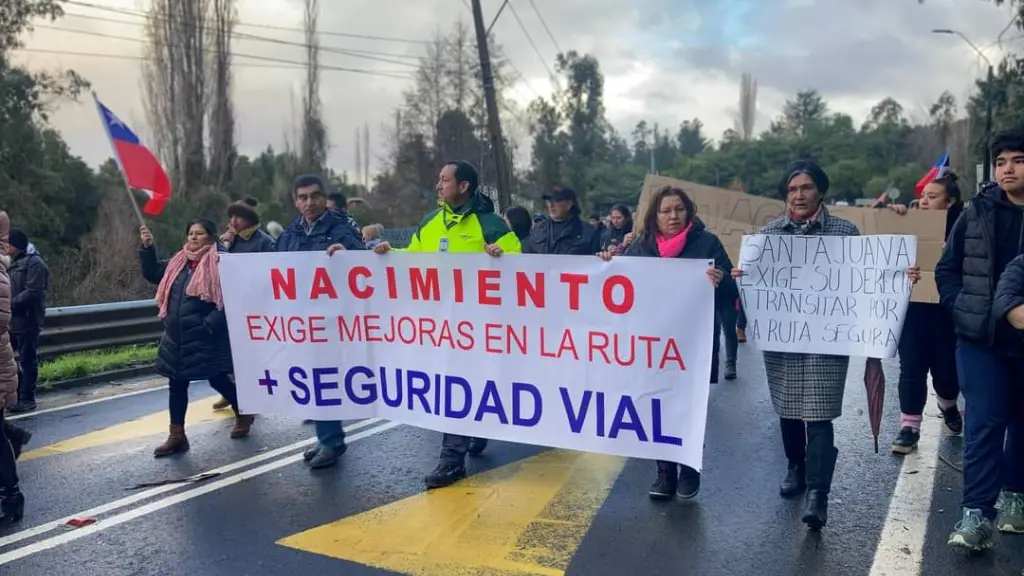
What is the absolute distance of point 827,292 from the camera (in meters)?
4.30

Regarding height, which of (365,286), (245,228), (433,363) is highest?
(245,228)

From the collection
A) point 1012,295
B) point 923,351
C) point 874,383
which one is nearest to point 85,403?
point 874,383

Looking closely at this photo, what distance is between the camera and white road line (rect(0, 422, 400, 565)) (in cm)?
396

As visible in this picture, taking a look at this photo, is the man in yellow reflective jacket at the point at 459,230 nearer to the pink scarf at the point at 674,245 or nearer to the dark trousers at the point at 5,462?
the pink scarf at the point at 674,245

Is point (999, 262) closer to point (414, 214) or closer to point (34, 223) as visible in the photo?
point (34, 223)

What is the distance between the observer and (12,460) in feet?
14.4

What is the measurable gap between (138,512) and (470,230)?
8.13ft

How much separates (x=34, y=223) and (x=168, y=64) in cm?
1243

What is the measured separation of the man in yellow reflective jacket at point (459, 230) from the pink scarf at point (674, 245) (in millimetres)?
905

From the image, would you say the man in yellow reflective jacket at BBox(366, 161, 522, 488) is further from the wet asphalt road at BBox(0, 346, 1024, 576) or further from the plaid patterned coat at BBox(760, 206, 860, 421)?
the plaid patterned coat at BBox(760, 206, 860, 421)

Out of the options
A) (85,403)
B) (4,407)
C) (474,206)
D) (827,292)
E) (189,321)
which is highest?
(474,206)

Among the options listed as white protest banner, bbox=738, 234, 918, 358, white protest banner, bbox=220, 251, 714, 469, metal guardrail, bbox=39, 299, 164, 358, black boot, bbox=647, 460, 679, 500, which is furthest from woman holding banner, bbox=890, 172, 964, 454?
metal guardrail, bbox=39, 299, 164, 358

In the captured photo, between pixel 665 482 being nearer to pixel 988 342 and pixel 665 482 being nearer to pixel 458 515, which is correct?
pixel 458 515

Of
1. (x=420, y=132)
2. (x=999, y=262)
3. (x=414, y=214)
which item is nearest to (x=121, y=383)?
(x=999, y=262)
